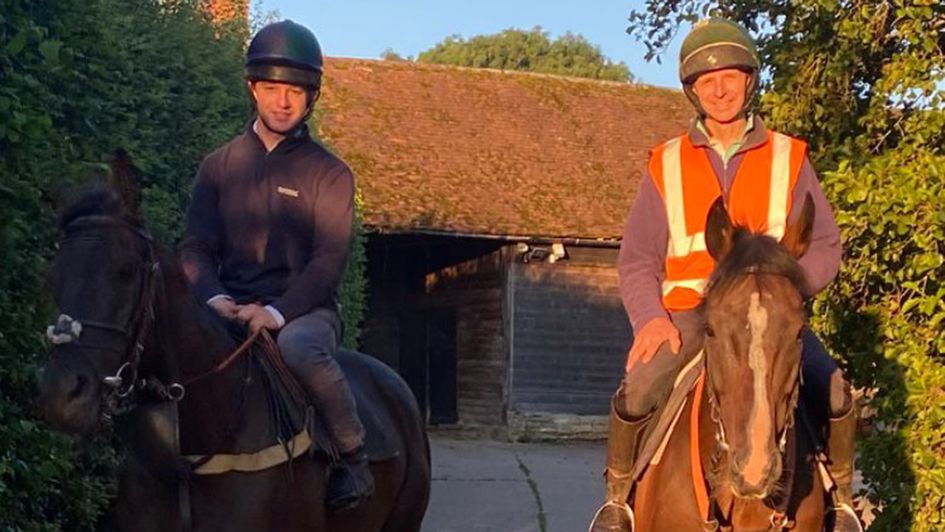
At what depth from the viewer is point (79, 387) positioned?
4008 mm

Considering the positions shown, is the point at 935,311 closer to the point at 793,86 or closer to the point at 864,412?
the point at 864,412

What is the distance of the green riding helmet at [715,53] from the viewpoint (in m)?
5.06

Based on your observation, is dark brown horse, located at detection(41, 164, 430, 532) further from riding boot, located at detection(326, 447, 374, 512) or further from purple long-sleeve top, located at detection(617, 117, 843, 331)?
purple long-sleeve top, located at detection(617, 117, 843, 331)

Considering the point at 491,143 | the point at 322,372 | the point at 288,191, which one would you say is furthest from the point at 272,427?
the point at 491,143

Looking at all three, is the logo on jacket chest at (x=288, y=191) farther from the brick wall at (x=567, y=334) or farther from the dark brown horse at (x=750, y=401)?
the brick wall at (x=567, y=334)

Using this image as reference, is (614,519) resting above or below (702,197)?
below

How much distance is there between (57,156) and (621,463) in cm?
277

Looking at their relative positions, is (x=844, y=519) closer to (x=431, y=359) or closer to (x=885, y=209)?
(x=885, y=209)

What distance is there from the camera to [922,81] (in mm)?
7195

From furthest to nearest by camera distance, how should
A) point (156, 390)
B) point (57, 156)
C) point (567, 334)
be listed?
point (567, 334)
point (57, 156)
point (156, 390)

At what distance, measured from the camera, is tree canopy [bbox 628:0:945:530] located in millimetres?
6953

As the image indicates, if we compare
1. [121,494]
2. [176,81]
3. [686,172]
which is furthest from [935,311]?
[176,81]

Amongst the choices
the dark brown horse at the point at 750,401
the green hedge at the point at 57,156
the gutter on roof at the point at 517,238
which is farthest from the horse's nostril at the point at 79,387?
the gutter on roof at the point at 517,238

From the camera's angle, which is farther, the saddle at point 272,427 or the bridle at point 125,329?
the saddle at point 272,427
